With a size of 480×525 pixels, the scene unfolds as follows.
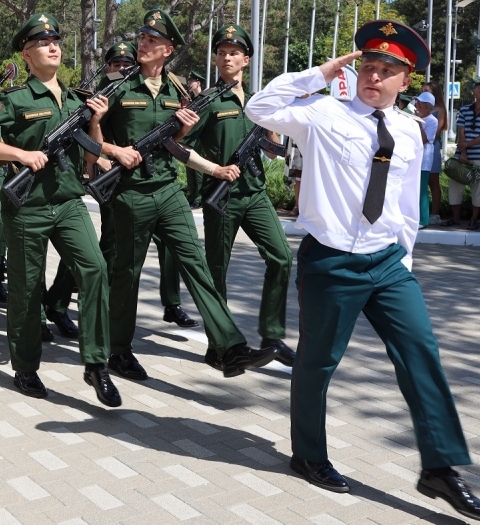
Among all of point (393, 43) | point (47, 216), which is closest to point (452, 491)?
point (393, 43)

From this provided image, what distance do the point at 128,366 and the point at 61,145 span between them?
58.4 inches

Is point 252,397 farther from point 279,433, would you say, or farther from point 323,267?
point 323,267

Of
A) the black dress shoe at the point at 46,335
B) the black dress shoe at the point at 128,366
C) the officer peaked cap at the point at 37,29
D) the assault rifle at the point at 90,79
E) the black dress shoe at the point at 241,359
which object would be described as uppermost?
the officer peaked cap at the point at 37,29

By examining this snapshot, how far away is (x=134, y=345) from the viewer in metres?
6.93

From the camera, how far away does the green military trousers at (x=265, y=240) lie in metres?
6.29

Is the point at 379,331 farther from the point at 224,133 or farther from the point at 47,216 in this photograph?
the point at 224,133

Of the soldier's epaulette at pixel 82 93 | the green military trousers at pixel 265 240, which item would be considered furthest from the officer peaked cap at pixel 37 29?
the green military trousers at pixel 265 240

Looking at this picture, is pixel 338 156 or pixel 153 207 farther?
pixel 153 207

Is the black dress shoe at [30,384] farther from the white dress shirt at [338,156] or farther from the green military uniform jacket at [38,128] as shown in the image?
the white dress shirt at [338,156]

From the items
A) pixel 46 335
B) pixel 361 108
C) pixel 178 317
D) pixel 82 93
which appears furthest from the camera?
pixel 178 317

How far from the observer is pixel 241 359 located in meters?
5.66

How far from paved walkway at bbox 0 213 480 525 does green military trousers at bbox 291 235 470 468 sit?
290 mm

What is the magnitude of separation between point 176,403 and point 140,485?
127cm

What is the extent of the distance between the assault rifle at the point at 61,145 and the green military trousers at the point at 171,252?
1.67 ft
